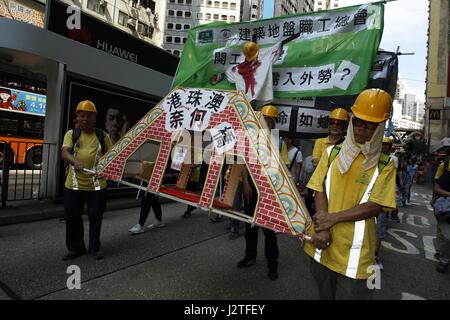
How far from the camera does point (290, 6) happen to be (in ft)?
251

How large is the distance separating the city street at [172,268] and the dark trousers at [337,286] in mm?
1111

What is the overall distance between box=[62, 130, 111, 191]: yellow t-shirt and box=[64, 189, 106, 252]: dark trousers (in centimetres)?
10

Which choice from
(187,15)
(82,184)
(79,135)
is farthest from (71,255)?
(187,15)

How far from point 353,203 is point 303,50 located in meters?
2.65

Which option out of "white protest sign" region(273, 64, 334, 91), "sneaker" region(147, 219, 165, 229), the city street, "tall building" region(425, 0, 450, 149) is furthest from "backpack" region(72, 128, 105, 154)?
"tall building" region(425, 0, 450, 149)

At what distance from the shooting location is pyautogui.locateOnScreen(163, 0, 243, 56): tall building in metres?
58.0

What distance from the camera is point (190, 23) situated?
58.0 meters

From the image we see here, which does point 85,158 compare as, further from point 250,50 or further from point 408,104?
point 408,104

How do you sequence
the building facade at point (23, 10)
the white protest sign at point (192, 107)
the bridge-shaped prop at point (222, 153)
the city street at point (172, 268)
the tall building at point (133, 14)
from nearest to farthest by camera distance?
1. the bridge-shaped prop at point (222, 153)
2. the white protest sign at point (192, 107)
3. the city street at point (172, 268)
4. the building facade at point (23, 10)
5. the tall building at point (133, 14)

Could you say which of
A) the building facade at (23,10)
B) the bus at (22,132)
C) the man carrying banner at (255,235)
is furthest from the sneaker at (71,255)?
the building facade at (23,10)

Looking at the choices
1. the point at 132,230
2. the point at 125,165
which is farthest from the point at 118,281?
the point at 132,230

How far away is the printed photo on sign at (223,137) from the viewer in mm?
Result: 2820

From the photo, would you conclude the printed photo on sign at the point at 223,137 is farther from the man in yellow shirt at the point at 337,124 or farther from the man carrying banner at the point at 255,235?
the man in yellow shirt at the point at 337,124

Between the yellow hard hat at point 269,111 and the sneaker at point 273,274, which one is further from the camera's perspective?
the yellow hard hat at point 269,111
